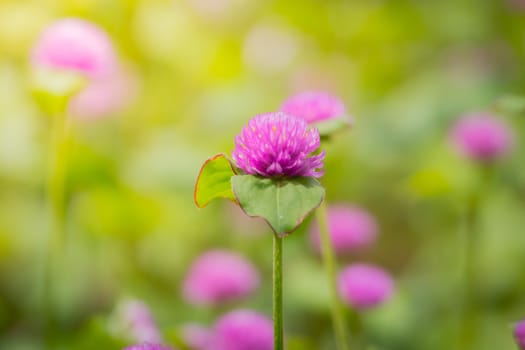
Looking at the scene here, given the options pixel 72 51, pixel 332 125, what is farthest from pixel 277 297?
pixel 72 51

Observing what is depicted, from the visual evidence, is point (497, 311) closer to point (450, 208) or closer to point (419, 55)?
point (450, 208)

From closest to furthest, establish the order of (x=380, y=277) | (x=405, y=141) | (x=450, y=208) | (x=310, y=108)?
(x=310, y=108) < (x=380, y=277) < (x=405, y=141) < (x=450, y=208)

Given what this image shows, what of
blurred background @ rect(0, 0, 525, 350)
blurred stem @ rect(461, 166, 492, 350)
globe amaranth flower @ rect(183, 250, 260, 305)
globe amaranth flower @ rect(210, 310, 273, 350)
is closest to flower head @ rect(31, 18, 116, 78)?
blurred background @ rect(0, 0, 525, 350)

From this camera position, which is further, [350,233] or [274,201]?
[350,233]

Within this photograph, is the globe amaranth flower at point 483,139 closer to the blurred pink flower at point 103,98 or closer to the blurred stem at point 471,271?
the blurred stem at point 471,271

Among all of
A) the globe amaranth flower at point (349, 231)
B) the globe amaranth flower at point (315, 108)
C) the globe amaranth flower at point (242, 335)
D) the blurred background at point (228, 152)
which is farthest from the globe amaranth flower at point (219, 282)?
the globe amaranth flower at point (315, 108)

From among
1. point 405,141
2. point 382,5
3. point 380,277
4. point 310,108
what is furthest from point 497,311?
point 310,108

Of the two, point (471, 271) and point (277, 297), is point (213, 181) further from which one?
point (471, 271)
